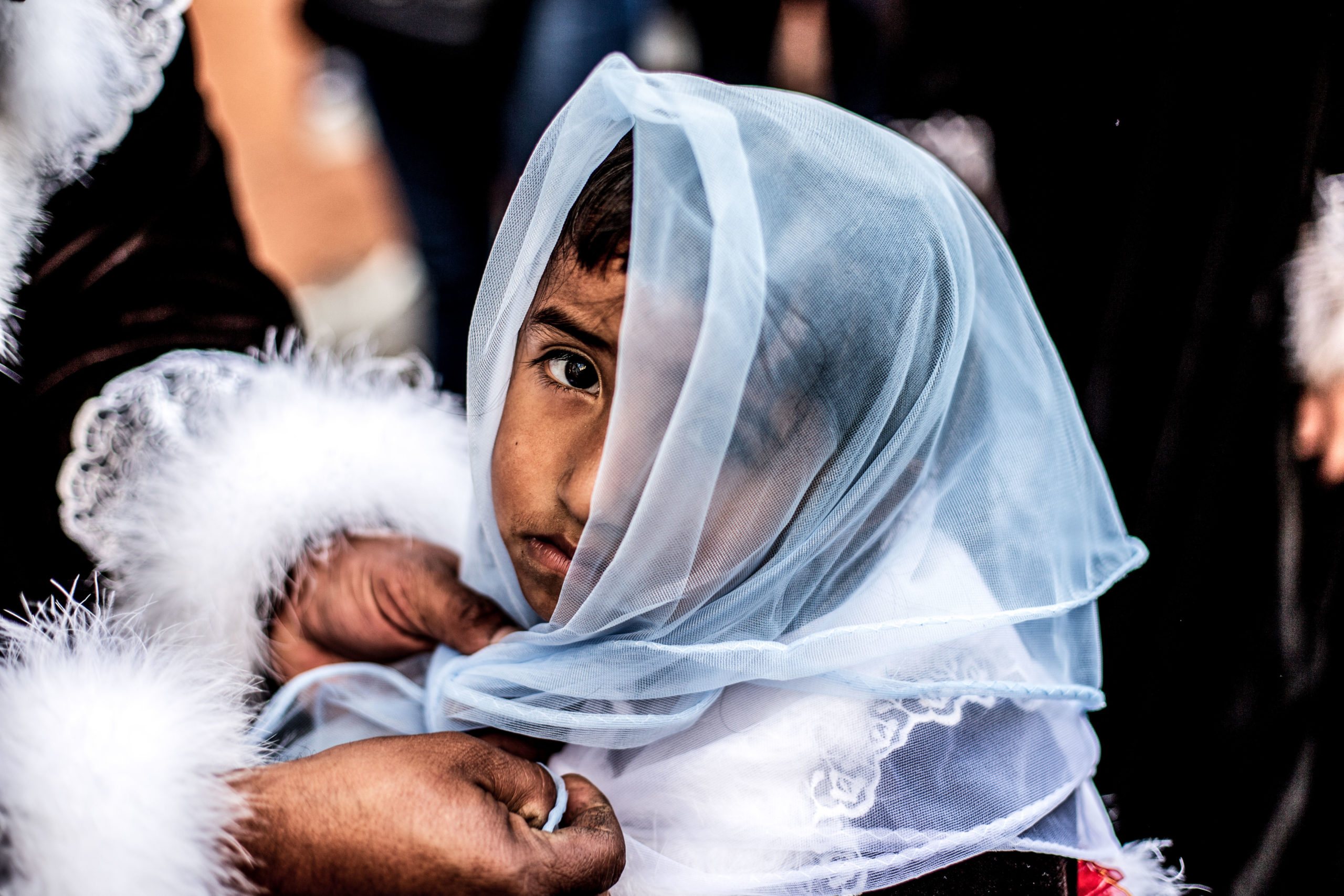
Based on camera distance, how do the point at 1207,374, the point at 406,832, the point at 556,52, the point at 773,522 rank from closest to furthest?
the point at 406,832 < the point at 773,522 < the point at 1207,374 < the point at 556,52

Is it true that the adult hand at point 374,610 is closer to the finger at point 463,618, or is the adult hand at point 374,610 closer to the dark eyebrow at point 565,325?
the finger at point 463,618

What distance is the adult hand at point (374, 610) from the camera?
34.1 inches

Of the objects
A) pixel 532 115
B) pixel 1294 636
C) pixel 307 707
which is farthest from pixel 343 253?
pixel 1294 636

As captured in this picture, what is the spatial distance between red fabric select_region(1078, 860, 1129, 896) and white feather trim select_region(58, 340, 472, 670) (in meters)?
0.70

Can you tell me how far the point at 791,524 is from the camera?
0.72 metres

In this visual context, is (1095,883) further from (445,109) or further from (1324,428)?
(445,109)

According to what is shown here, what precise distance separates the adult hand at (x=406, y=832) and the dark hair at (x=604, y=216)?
403mm

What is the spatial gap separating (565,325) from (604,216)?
9cm

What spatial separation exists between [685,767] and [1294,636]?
81cm

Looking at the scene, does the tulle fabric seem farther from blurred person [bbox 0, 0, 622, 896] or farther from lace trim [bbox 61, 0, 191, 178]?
lace trim [bbox 61, 0, 191, 178]

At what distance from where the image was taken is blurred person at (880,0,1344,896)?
1004mm

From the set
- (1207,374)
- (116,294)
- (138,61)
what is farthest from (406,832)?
(1207,374)

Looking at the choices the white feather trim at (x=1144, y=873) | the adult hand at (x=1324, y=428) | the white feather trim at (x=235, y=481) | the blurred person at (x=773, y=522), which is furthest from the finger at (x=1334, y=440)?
the white feather trim at (x=235, y=481)

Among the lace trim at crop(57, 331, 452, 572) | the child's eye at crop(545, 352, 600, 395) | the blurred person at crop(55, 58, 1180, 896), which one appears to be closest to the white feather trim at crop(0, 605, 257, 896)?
the blurred person at crop(55, 58, 1180, 896)
